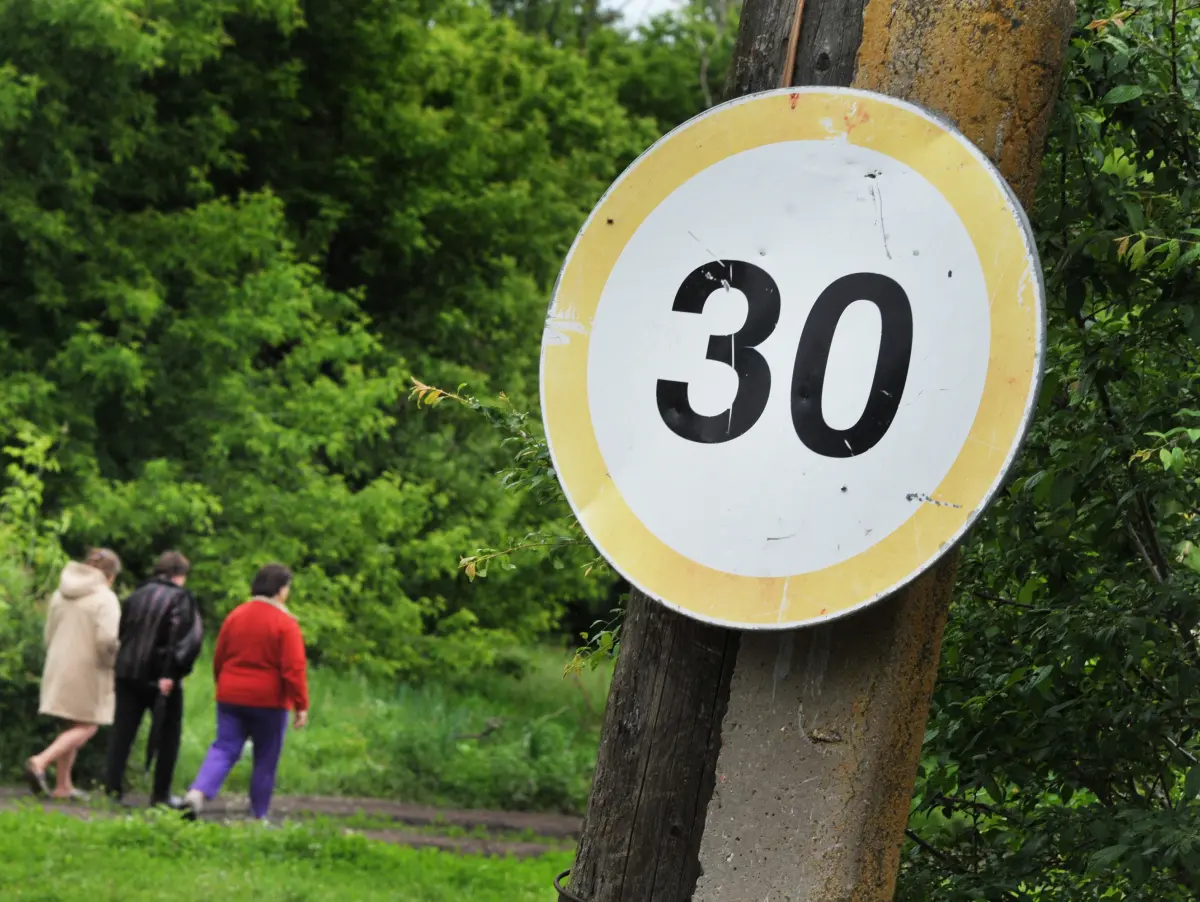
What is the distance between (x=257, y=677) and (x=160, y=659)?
89 cm

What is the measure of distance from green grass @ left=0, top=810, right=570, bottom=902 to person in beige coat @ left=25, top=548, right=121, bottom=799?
4.18 ft

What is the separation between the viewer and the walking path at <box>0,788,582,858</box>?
391 inches

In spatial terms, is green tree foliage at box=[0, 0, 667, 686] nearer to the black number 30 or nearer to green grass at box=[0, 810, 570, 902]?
green grass at box=[0, 810, 570, 902]

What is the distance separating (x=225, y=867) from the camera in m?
7.65

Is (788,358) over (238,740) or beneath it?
over

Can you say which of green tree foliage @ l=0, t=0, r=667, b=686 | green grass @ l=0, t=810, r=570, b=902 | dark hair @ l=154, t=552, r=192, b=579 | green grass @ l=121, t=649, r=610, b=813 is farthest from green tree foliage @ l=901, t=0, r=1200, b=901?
green tree foliage @ l=0, t=0, r=667, b=686

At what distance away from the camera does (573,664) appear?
3266 millimetres

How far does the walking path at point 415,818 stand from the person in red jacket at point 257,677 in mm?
813

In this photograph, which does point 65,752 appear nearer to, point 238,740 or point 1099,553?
point 238,740

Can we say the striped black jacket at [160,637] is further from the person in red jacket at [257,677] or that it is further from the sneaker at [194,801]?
the sneaker at [194,801]

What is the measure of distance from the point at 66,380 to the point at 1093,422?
15.5m

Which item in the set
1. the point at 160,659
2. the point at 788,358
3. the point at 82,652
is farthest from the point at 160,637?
the point at 788,358

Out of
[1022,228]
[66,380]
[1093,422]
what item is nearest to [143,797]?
[66,380]

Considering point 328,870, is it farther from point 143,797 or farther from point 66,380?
point 66,380
